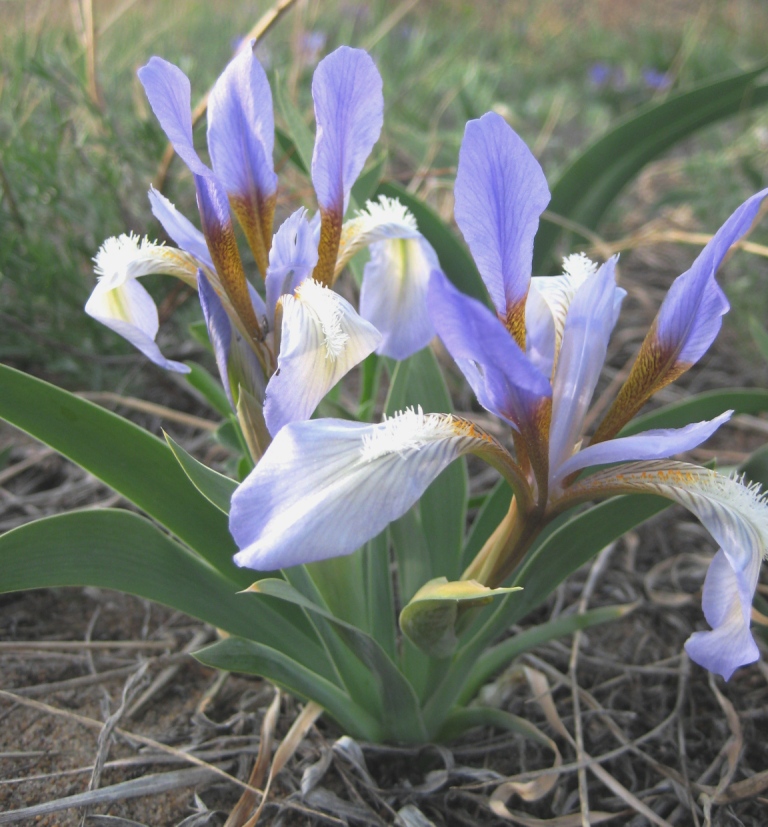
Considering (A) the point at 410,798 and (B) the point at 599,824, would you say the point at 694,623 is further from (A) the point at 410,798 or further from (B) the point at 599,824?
(A) the point at 410,798

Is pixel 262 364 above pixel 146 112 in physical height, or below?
below

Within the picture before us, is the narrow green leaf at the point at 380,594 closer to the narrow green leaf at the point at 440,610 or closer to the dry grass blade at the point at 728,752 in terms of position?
the narrow green leaf at the point at 440,610

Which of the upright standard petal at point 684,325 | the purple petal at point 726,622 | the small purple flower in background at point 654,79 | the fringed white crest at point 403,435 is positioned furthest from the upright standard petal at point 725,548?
the small purple flower in background at point 654,79

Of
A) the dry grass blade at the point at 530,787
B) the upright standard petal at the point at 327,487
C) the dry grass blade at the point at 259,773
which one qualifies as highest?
the upright standard petal at the point at 327,487

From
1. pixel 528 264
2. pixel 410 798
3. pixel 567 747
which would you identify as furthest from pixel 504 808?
pixel 528 264

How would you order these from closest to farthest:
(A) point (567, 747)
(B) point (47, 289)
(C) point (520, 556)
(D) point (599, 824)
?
(C) point (520, 556)
(D) point (599, 824)
(A) point (567, 747)
(B) point (47, 289)

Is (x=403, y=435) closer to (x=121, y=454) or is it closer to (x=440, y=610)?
(x=440, y=610)

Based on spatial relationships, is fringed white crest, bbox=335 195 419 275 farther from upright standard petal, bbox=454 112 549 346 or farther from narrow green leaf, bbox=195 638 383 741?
narrow green leaf, bbox=195 638 383 741
